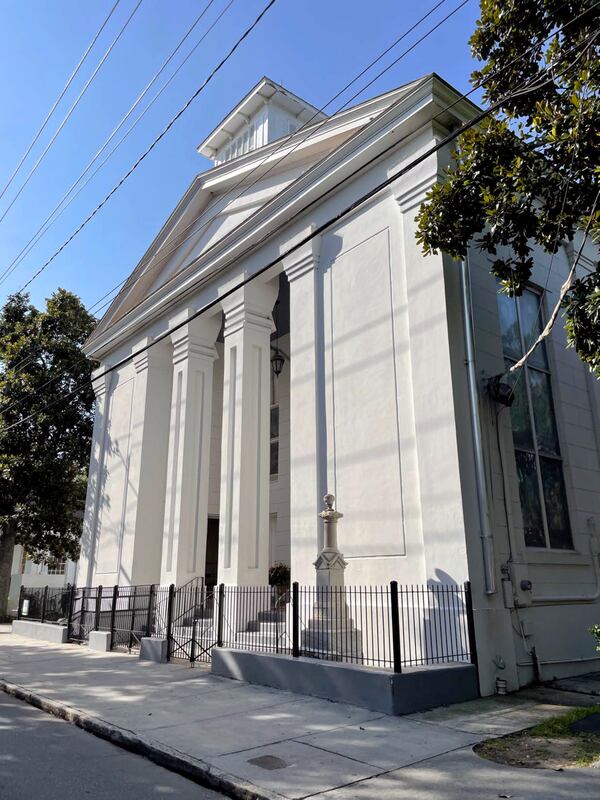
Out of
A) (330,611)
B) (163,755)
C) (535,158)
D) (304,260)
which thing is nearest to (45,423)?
(304,260)

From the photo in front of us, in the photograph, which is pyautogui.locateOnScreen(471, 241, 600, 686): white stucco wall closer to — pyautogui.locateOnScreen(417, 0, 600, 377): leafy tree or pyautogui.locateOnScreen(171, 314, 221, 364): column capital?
pyautogui.locateOnScreen(417, 0, 600, 377): leafy tree

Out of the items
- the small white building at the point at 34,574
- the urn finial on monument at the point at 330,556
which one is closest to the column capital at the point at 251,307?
the urn finial on monument at the point at 330,556

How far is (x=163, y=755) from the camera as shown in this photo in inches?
239

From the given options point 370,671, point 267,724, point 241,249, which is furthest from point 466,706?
point 241,249

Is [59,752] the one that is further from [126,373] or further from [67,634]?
[126,373]

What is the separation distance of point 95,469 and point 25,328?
876 centimetres

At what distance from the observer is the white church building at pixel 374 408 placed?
10211mm

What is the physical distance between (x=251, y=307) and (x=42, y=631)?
1146 cm

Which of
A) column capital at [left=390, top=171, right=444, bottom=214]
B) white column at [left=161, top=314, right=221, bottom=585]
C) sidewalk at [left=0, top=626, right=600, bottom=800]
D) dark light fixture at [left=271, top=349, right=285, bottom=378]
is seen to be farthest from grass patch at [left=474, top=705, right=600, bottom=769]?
dark light fixture at [left=271, top=349, right=285, bottom=378]

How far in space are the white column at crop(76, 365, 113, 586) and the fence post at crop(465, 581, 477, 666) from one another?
47.7ft

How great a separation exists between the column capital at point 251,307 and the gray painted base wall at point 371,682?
27.6 ft

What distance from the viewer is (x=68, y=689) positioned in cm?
975

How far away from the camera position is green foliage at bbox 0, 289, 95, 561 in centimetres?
2447

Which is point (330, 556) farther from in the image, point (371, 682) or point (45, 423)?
point (45, 423)
